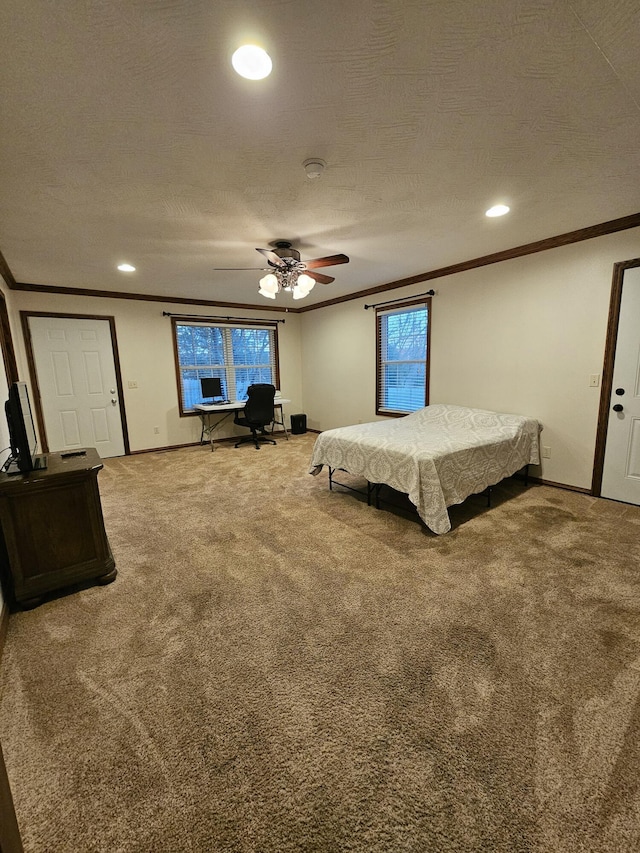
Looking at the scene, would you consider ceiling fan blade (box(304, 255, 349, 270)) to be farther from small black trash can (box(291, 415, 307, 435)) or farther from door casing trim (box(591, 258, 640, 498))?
small black trash can (box(291, 415, 307, 435))

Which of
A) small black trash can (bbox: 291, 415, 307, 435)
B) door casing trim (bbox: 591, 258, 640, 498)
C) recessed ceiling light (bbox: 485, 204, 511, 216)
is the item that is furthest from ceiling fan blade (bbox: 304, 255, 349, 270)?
small black trash can (bbox: 291, 415, 307, 435)

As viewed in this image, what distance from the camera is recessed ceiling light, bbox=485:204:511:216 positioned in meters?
2.64

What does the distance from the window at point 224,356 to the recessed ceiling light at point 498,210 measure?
438 centimetres

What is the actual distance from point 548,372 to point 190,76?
11.9 ft

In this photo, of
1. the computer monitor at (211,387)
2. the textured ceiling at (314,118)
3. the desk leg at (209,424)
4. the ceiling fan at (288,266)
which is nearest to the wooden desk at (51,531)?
the textured ceiling at (314,118)

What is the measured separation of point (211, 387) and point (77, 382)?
183 cm

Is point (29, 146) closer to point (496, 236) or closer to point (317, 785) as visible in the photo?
point (317, 785)

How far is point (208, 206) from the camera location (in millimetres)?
2502

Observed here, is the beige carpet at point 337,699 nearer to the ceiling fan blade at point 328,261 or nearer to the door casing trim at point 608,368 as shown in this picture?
the door casing trim at point 608,368

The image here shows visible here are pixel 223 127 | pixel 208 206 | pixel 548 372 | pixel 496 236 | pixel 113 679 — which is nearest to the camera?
pixel 113 679

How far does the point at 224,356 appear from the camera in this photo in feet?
20.5

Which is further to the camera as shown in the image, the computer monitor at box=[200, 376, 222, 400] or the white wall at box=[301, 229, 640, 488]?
the computer monitor at box=[200, 376, 222, 400]

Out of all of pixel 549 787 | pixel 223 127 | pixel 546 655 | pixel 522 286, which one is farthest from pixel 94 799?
pixel 522 286

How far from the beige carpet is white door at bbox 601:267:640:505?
2.68 ft
